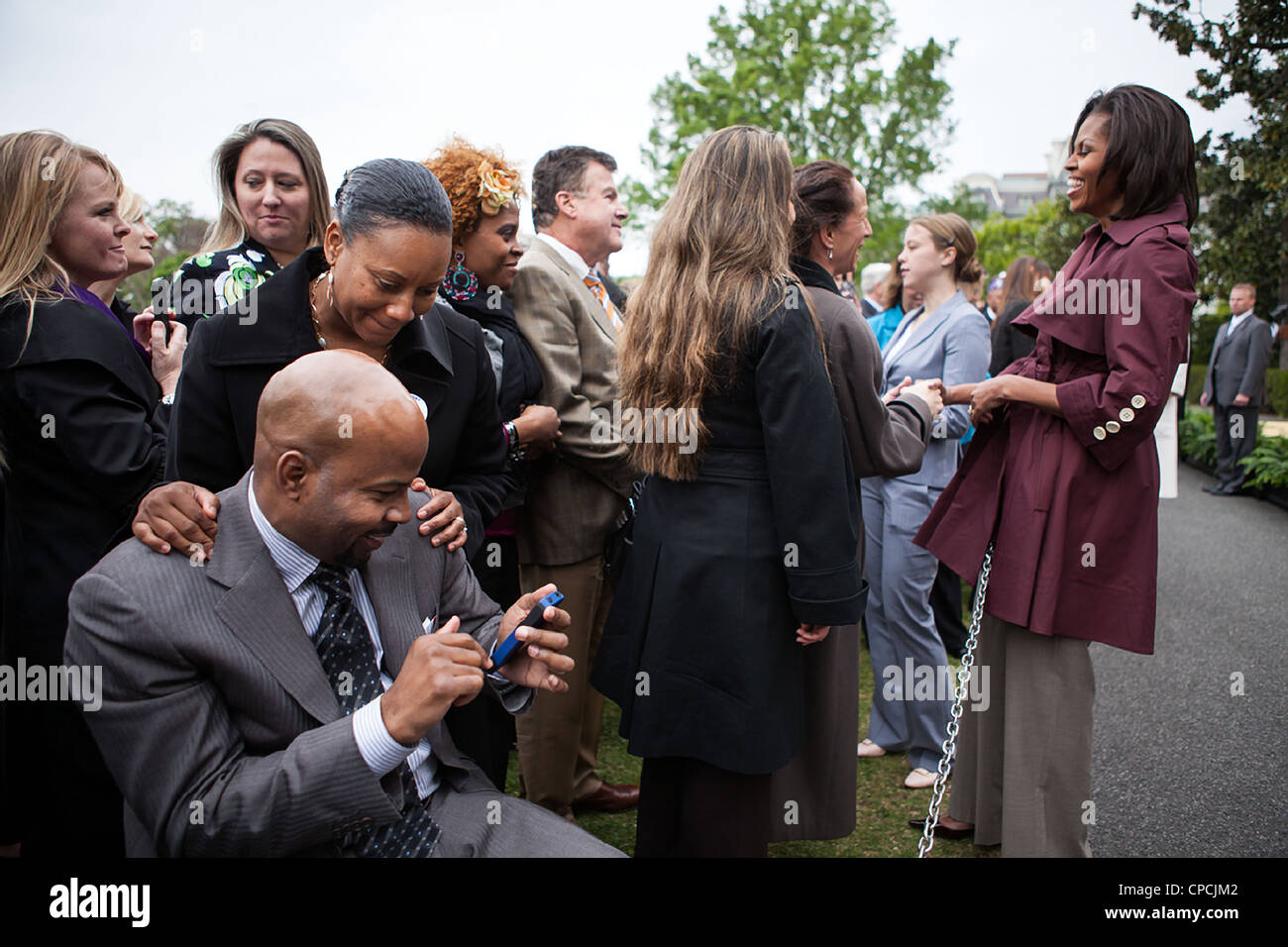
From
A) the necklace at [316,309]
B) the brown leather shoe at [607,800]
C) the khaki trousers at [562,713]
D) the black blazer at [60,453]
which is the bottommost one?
the brown leather shoe at [607,800]

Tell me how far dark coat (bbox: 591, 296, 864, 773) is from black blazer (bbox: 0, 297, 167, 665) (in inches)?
63.3

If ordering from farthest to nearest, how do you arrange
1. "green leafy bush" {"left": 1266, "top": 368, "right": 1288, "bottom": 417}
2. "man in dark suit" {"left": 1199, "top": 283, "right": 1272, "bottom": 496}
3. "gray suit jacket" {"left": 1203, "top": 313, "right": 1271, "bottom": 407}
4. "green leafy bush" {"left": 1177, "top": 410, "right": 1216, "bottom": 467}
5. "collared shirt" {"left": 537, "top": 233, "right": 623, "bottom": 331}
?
"green leafy bush" {"left": 1266, "top": 368, "right": 1288, "bottom": 417}
"green leafy bush" {"left": 1177, "top": 410, "right": 1216, "bottom": 467}
"gray suit jacket" {"left": 1203, "top": 313, "right": 1271, "bottom": 407}
"man in dark suit" {"left": 1199, "top": 283, "right": 1272, "bottom": 496}
"collared shirt" {"left": 537, "top": 233, "right": 623, "bottom": 331}

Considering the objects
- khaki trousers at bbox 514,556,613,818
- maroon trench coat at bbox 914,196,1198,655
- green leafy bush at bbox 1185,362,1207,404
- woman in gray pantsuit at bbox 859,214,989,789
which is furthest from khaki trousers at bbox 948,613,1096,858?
green leafy bush at bbox 1185,362,1207,404

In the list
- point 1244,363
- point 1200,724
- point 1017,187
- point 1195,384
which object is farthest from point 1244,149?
point 1017,187

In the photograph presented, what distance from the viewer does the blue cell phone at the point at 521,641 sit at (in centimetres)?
213

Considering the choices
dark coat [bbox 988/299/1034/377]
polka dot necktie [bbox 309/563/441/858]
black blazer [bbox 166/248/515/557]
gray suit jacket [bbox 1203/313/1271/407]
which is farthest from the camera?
gray suit jacket [bbox 1203/313/1271/407]

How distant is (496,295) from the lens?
3633 millimetres

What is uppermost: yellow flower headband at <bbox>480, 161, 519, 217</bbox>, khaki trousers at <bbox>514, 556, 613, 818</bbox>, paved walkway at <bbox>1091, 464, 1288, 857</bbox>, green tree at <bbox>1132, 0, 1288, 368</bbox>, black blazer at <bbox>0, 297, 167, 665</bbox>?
green tree at <bbox>1132, 0, 1288, 368</bbox>

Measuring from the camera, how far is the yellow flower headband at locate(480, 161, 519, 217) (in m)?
3.49

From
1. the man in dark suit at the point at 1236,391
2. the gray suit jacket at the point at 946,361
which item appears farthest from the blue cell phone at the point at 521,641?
the man in dark suit at the point at 1236,391

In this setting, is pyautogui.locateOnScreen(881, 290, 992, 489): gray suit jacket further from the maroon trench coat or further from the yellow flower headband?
the yellow flower headband

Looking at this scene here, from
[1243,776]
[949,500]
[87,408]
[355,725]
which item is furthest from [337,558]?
[1243,776]

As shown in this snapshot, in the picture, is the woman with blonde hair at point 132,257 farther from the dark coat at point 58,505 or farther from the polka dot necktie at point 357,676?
the polka dot necktie at point 357,676

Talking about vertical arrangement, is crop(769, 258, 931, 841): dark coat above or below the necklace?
below
